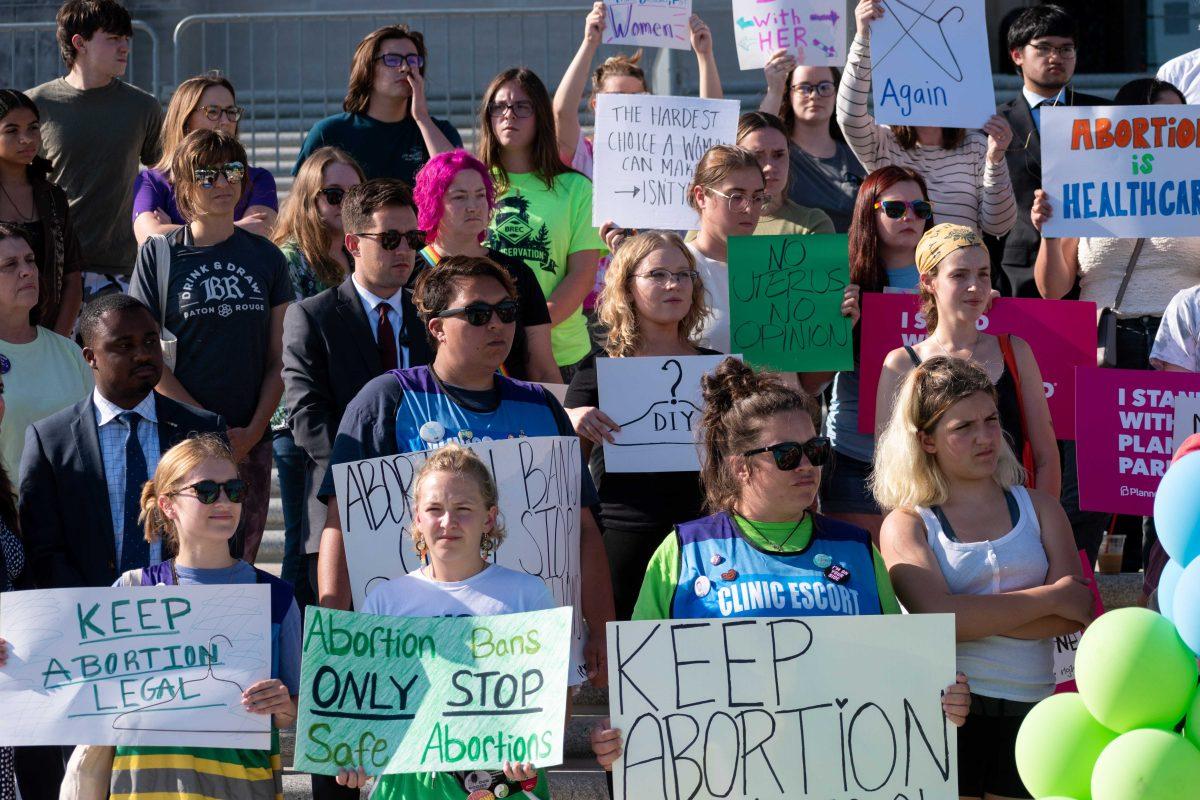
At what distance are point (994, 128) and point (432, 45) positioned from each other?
6759 millimetres

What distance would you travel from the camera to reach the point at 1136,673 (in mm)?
4086

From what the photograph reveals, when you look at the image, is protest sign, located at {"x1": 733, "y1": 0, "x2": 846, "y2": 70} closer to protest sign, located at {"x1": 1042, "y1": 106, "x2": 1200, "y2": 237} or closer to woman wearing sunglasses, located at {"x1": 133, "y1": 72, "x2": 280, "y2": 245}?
protest sign, located at {"x1": 1042, "y1": 106, "x2": 1200, "y2": 237}

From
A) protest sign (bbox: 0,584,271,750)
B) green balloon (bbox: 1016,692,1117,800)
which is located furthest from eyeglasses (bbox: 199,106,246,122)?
green balloon (bbox: 1016,692,1117,800)

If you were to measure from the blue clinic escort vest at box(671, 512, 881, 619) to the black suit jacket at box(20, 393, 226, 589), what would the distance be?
168 centimetres

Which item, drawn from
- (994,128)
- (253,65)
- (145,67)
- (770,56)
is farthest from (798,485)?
(145,67)

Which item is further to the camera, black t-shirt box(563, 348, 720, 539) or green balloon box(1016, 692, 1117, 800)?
black t-shirt box(563, 348, 720, 539)

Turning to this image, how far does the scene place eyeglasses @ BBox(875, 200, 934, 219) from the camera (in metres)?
6.25

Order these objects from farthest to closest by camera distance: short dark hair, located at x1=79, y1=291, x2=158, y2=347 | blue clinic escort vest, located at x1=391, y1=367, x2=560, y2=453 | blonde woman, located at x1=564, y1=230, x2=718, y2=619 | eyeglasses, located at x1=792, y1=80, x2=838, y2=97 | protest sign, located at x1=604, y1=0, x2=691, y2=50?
protest sign, located at x1=604, y1=0, x2=691, y2=50 < eyeglasses, located at x1=792, y1=80, x2=838, y2=97 < blonde woman, located at x1=564, y1=230, x2=718, y2=619 < short dark hair, located at x1=79, y1=291, x2=158, y2=347 < blue clinic escort vest, located at x1=391, y1=367, x2=560, y2=453

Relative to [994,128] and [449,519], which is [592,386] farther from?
[994,128]

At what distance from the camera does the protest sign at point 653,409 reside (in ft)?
18.0

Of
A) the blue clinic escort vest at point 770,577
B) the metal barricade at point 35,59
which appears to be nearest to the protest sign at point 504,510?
the blue clinic escort vest at point 770,577

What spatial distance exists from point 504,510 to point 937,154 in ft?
9.85

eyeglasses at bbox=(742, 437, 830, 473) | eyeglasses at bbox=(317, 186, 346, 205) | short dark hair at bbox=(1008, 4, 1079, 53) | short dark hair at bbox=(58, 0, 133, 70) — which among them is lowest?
eyeglasses at bbox=(742, 437, 830, 473)

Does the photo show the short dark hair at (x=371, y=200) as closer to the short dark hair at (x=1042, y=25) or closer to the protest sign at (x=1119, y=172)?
the protest sign at (x=1119, y=172)
